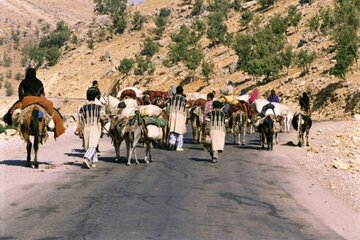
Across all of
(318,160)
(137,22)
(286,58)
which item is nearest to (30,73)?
(318,160)

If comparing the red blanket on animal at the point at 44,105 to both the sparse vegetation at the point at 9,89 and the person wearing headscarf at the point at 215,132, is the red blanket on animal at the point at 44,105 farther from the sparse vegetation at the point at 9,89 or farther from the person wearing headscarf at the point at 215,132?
the sparse vegetation at the point at 9,89

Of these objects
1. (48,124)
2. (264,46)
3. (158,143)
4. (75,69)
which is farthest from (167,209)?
(75,69)

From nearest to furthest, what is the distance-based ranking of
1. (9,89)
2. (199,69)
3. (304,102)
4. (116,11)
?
(304,102) < (199,69) < (116,11) < (9,89)

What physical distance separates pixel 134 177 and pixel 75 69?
74076 millimetres

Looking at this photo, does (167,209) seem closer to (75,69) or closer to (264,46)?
(264,46)

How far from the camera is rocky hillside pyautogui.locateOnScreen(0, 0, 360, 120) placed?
41.3 metres

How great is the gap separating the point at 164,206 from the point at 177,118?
965 centimetres

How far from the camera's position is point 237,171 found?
51.6 ft

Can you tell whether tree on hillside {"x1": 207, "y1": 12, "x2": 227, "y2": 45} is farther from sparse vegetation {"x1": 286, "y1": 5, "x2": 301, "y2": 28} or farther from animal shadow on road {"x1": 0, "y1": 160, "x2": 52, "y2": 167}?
animal shadow on road {"x1": 0, "y1": 160, "x2": 52, "y2": 167}

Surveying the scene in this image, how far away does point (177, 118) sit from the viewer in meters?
20.0

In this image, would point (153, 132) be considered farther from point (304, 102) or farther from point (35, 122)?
point (304, 102)

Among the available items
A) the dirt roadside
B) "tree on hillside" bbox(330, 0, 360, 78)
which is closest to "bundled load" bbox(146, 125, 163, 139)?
the dirt roadside

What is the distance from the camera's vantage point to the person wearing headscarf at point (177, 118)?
65.2ft

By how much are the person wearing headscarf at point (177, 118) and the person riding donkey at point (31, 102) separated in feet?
Result: 18.6
